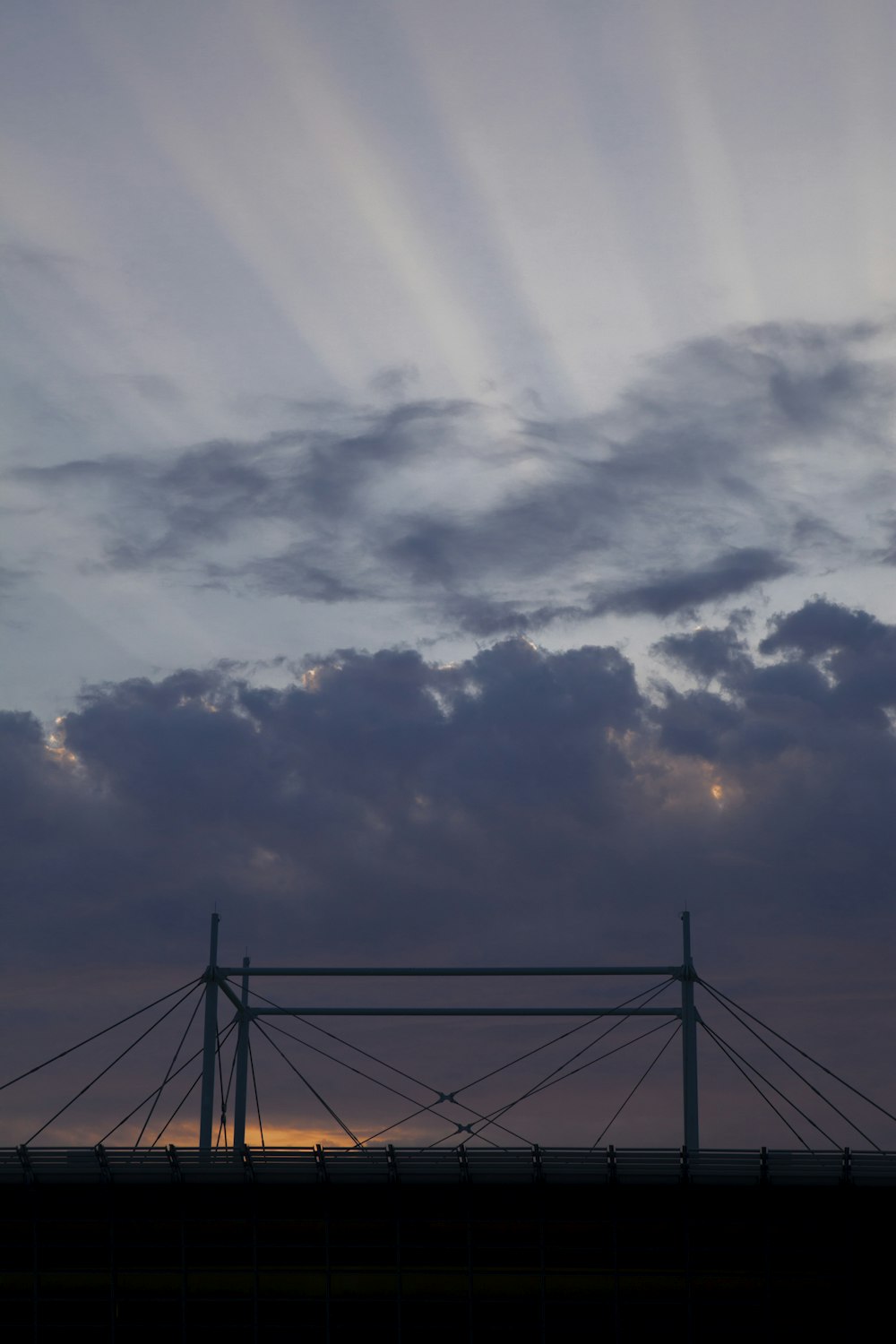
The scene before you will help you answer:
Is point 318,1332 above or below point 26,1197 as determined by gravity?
below

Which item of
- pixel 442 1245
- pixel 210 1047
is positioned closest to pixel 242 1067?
pixel 210 1047

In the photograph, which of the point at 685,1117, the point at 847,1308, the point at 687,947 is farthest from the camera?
the point at 687,947

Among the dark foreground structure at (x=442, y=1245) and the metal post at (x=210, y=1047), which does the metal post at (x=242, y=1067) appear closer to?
the metal post at (x=210, y=1047)

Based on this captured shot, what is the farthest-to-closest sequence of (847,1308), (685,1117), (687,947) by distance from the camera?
(687,947)
(685,1117)
(847,1308)

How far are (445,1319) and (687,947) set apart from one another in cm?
2205

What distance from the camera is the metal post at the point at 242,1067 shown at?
260ft

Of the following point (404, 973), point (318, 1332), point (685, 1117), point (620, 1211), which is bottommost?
point (318, 1332)

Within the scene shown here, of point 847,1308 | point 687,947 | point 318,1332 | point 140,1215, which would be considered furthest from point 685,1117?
point 140,1215

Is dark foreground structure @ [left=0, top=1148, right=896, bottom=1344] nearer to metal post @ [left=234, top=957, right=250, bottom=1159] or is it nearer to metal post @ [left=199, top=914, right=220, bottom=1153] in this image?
metal post @ [left=199, top=914, right=220, bottom=1153]

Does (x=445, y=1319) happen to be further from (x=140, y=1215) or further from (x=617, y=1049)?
(x=617, y=1049)

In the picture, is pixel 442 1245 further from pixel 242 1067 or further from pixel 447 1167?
pixel 242 1067

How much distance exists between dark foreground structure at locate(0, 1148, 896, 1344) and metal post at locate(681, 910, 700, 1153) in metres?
10.3

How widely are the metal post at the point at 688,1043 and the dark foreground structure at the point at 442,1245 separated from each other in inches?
407

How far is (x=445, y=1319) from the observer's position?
61.3 meters
